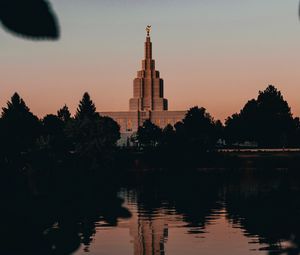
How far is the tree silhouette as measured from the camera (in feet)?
6.63

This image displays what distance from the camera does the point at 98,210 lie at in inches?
92.9

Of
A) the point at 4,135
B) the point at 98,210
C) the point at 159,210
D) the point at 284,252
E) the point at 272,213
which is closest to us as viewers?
the point at 98,210

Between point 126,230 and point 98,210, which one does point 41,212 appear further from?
point 126,230

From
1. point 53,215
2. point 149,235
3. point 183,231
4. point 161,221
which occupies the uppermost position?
point 53,215

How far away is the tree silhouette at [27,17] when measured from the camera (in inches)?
79.5

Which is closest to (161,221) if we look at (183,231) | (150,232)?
(150,232)

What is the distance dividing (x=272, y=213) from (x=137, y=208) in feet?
260

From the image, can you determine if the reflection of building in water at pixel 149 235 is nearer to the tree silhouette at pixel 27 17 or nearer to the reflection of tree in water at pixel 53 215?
the reflection of tree in water at pixel 53 215

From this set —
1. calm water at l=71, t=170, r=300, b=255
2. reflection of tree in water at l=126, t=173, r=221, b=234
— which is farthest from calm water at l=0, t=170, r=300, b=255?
reflection of tree in water at l=126, t=173, r=221, b=234

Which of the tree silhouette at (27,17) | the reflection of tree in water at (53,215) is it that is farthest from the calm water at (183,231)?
the tree silhouette at (27,17)

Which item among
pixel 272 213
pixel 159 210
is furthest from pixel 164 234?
pixel 272 213

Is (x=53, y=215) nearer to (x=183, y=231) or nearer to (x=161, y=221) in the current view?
(x=183, y=231)

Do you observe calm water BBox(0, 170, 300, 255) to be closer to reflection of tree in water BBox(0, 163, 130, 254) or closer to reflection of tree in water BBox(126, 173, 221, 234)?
reflection of tree in water BBox(0, 163, 130, 254)

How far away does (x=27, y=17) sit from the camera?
203cm
